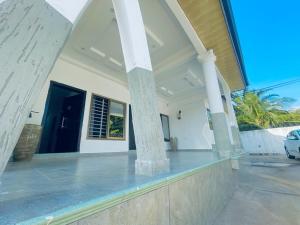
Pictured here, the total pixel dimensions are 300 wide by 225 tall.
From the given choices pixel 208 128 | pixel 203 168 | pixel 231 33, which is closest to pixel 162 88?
pixel 208 128

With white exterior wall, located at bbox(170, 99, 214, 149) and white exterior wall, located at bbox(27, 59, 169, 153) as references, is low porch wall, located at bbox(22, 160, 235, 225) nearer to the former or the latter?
white exterior wall, located at bbox(27, 59, 169, 153)

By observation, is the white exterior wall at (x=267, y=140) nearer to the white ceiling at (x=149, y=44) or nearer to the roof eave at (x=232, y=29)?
the roof eave at (x=232, y=29)

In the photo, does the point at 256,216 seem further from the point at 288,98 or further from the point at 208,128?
the point at 288,98

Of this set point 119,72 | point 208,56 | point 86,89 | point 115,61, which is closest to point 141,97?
point 208,56

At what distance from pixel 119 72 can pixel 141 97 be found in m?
3.87

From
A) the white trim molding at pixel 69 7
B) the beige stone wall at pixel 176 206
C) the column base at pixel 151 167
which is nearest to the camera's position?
the beige stone wall at pixel 176 206

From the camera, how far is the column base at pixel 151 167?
1294 millimetres

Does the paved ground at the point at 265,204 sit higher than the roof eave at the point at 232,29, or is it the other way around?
the roof eave at the point at 232,29

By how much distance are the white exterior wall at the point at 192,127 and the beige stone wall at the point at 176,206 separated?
16.5 feet

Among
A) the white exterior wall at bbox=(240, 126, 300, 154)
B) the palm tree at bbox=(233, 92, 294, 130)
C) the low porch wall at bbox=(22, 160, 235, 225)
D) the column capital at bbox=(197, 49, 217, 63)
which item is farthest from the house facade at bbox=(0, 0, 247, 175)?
the palm tree at bbox=(233, 92, 294, 130)

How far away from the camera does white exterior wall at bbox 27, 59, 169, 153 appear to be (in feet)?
11.3

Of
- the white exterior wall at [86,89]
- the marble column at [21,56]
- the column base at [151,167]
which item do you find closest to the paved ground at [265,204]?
the column base at [151,167]

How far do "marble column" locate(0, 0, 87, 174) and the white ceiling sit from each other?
8.18 feet

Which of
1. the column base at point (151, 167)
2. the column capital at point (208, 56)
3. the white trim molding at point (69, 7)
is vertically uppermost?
the column capital at point (208, 56)
